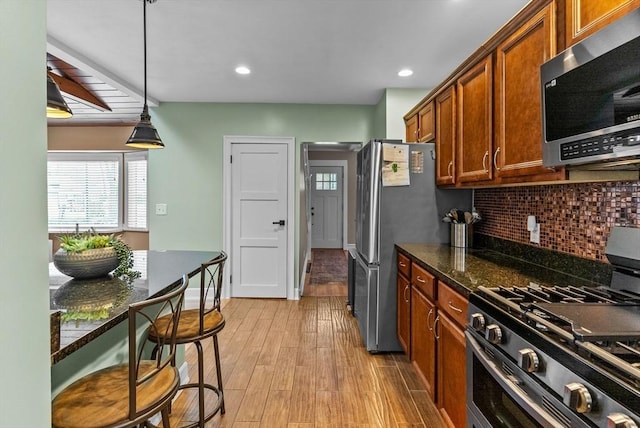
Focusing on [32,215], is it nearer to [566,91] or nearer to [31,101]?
[31,101]

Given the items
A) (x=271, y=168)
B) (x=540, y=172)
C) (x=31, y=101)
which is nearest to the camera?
(x=31, y=101)

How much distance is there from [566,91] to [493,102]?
0.66m

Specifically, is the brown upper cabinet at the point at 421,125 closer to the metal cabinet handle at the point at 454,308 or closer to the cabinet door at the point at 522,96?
the cabinet door at the point at 522,96

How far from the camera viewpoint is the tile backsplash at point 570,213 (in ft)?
5.12

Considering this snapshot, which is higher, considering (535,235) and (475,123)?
(475,123)

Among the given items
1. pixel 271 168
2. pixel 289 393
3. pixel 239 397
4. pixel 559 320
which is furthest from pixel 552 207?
pixel 271 168

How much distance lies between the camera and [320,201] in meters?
8.98

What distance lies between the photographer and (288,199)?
4566 millimetres

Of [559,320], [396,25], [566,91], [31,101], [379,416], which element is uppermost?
[396,25]

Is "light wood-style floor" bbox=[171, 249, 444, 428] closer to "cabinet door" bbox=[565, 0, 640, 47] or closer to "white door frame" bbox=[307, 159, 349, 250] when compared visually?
"cabinet door" bbox=[565, 0, 640, 47]

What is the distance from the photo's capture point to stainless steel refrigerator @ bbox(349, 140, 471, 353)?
2.87 meters

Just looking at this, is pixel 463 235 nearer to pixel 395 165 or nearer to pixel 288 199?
pixel 395 165

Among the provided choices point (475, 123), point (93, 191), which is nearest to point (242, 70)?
point (475, 123)

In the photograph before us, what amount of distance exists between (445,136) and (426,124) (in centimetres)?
47
